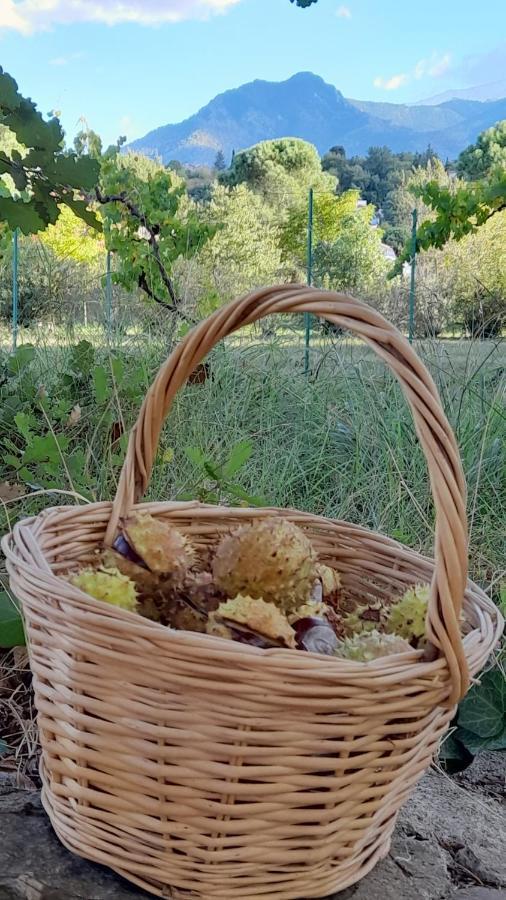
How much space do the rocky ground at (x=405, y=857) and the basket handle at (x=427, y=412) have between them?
309 millimetres

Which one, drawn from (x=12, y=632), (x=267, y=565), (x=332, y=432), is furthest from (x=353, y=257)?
(x=267, y=565)

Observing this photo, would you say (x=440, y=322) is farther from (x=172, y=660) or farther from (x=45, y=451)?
(x=172, y=660)

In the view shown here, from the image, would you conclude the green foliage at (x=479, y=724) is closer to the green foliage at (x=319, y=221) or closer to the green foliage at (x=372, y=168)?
the green foliage at (x=319, y=221)

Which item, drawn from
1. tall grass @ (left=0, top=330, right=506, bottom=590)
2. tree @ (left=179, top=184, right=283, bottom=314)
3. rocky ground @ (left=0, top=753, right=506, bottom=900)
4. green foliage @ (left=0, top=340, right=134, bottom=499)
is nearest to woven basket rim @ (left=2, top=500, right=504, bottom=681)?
rocky ground @ (left=0, top=753, right=506, bottom=900)

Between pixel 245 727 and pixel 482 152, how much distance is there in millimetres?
19870

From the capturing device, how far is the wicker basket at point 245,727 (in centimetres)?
66

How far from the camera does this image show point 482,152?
18359mm

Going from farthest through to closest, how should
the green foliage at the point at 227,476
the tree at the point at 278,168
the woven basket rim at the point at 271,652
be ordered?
the tree at the point at 278,168 → the green foliage at the point at 227,476 → the woven basket rim at the point at 271,652

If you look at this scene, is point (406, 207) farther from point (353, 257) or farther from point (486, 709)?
point (486, 709)

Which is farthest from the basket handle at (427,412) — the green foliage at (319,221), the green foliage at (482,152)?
the green foliage at (482,152)

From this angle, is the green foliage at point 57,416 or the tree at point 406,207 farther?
the tree at point 406,207

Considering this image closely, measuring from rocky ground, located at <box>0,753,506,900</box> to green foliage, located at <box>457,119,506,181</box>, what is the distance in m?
18.4

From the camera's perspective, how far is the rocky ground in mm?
813

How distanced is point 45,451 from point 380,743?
3.26 feet
